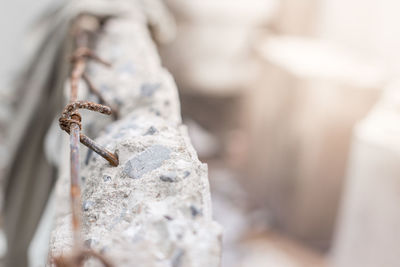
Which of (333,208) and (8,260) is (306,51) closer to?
(333,208)

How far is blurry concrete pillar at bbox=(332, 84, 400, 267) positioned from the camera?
0.54 metres

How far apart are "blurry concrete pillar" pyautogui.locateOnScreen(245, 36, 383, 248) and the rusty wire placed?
2.38 ft

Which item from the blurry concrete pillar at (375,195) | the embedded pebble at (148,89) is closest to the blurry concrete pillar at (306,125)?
the blurry concrete pillar at (375,195)

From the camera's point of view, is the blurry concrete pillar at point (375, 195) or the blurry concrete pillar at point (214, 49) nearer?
the blurry concrete pillar at point (375, 195)

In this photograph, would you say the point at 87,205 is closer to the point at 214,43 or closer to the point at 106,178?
the point at 106,178

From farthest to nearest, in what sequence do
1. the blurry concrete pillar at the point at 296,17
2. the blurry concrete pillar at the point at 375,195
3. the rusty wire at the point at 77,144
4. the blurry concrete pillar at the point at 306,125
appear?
the blurry concrete pillar at the point at 296,17 → the blurry concrete pillar at the point at 306,125 → the blurry concrete pillar at the point at 375,195 → the rusty wire at the point at 77,144

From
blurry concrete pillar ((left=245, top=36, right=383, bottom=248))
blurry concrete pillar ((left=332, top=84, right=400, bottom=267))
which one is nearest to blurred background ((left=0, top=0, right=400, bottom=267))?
blurry concrete pillar ((left=245, top=36, right=383, bottom=248))

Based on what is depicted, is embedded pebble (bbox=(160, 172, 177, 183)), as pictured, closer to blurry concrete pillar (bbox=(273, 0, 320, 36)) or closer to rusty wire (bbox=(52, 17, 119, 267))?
rusty wire (bbox=(52, 17, 119, 267))

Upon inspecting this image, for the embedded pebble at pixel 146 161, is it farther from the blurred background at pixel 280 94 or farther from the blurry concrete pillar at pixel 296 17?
the blurry concrete pillar at pixel 296 17

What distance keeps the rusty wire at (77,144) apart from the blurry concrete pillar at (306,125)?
0.72m

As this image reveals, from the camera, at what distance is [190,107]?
1.41 meters

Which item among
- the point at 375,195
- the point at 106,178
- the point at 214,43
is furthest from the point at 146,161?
the point at 214,43

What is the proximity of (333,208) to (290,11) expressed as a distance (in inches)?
20.6

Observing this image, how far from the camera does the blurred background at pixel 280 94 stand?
1013 millimetres
